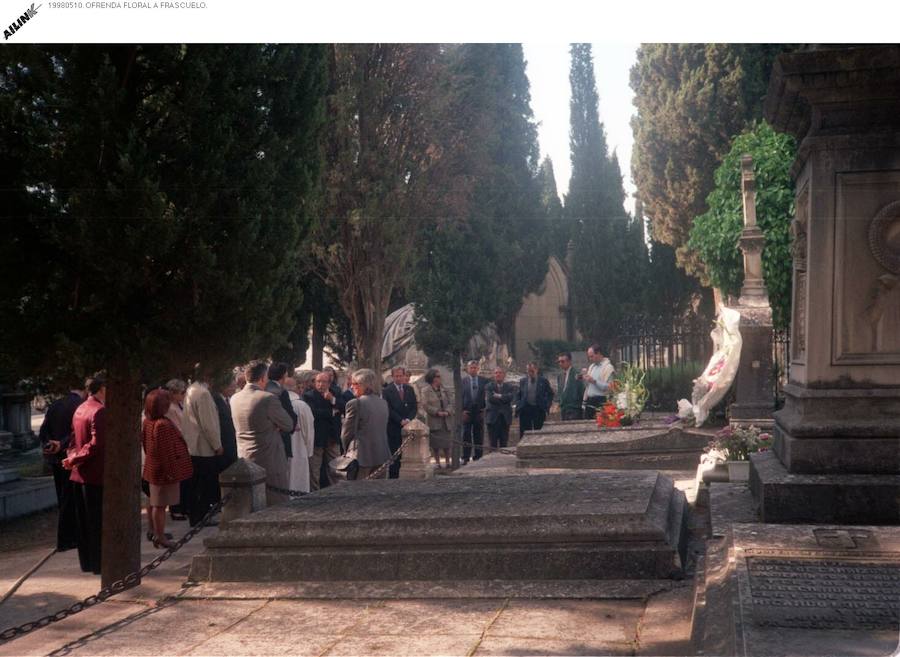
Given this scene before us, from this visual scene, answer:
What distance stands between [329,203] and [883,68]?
14388 mm

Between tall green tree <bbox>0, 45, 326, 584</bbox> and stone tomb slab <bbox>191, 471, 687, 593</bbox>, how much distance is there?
123 centimetres

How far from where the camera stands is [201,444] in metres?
10.3

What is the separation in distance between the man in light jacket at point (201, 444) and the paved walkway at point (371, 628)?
3824mm

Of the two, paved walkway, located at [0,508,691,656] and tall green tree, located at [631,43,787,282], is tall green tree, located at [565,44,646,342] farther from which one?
paved walkway, located at [0,508,691,656]

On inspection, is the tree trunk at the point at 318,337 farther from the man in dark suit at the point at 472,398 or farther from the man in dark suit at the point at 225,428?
the man in dark suit at the point at 225,428

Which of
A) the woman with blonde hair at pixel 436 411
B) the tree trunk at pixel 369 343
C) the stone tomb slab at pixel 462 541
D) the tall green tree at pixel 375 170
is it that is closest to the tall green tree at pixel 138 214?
the stone tomb slab at pixel 462 541

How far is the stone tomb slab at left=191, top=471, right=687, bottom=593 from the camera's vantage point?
5.91m

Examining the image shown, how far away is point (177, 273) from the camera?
679 centimetres

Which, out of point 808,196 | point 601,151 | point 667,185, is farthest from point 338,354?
point 808,196

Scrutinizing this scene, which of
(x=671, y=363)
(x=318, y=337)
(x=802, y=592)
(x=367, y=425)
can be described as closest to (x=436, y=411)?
(x=367, y=425)

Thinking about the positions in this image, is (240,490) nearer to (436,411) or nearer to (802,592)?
(802,592)

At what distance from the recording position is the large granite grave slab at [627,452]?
12.1 metres
